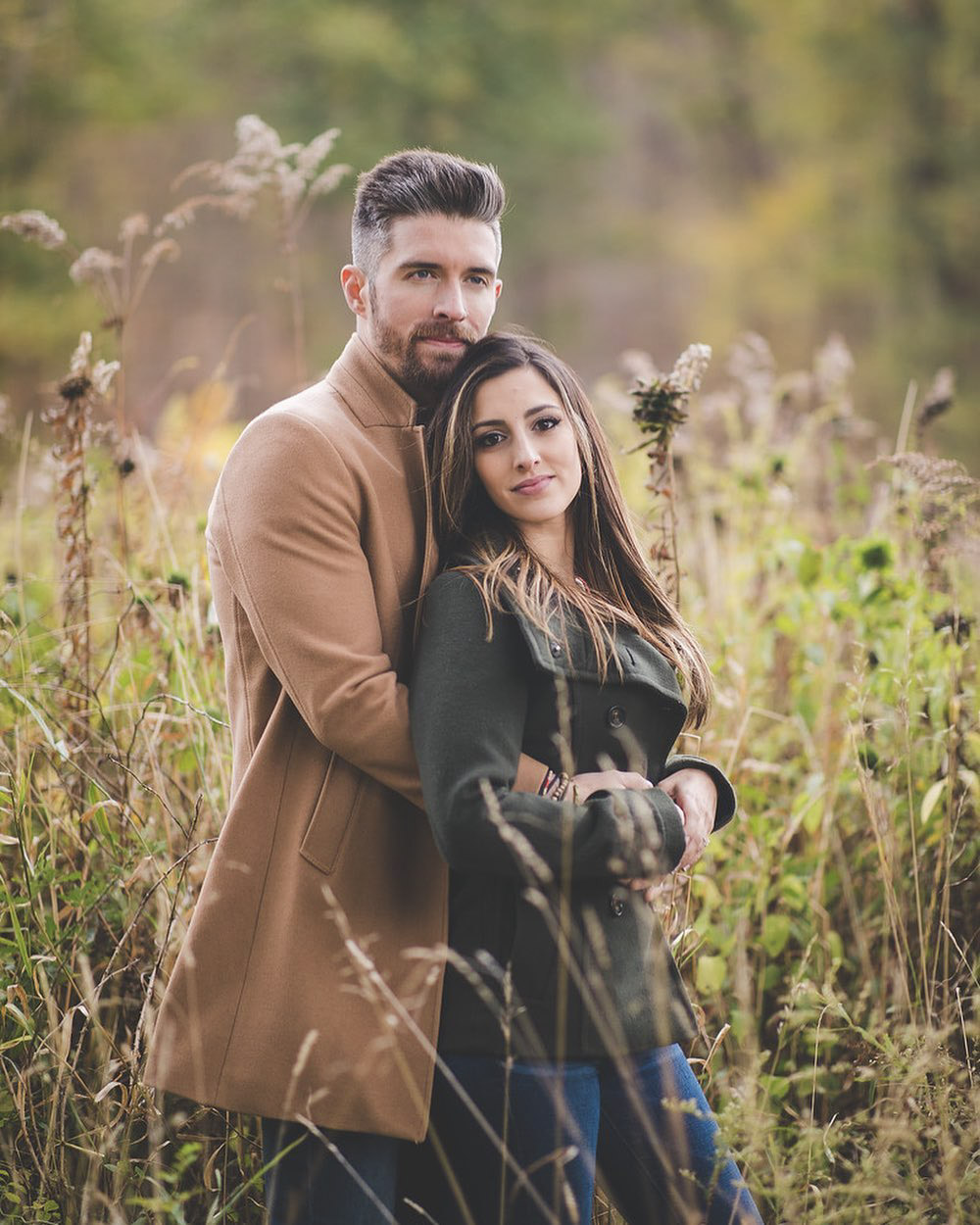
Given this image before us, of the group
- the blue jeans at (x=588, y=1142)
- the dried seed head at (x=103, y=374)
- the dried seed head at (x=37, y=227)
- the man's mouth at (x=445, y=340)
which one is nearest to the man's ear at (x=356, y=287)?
the man's mouth at (x=445, y=340)

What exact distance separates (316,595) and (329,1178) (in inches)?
30.9

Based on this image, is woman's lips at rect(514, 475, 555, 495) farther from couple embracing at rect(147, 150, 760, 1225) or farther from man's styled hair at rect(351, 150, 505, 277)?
man's styled hair at rect(351, 150, 505, 277)

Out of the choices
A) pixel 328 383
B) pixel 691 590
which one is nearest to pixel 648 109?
pixel 691 590

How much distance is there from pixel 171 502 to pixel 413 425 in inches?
52.2

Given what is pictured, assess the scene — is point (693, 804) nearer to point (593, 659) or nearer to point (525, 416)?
point (593, 659)

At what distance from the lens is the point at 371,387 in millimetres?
1915

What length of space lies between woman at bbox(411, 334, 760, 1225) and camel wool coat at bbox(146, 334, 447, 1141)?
67 millimetres

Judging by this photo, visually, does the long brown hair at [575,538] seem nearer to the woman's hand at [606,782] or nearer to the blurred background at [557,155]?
the woman's hand at [606,782]

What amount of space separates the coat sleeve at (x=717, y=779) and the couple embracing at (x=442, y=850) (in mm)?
58

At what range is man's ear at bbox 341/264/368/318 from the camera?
200 centimetres

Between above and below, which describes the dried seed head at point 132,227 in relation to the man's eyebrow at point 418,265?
above

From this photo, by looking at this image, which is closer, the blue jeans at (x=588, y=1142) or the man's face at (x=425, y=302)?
the blue jeans at (x=588, y=1142)

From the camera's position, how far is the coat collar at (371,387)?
189 centimetres

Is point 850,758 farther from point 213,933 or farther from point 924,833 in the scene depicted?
point 213,933
